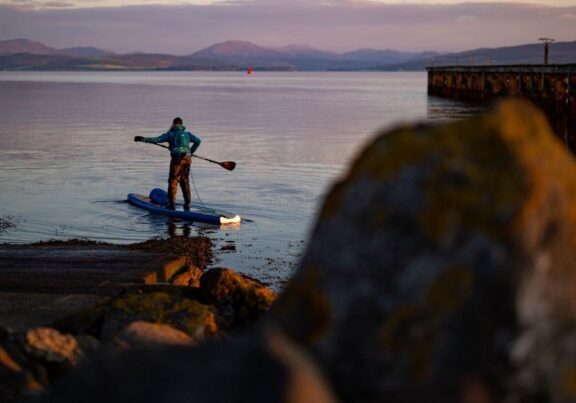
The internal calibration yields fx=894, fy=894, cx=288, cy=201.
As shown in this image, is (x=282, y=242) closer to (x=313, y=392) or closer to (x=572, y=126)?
(x=313, y=392)

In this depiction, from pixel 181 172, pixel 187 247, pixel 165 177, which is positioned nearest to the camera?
pixel 187 247

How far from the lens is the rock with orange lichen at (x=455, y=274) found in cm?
370

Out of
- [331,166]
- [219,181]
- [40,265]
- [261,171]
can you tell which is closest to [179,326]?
[40,265]

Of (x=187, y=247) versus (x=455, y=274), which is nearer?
(x=455, y=274)

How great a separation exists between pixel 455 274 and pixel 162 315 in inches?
135

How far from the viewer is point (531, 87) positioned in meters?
65.7

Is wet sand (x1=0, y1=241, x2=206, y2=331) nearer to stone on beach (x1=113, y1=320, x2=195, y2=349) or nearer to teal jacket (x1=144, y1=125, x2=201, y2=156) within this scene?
stone on beach (x1=113, y1=320, x2=195, y2=349)

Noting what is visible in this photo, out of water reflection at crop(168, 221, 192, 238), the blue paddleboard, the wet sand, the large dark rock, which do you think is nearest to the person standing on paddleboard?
the blue paddleboard

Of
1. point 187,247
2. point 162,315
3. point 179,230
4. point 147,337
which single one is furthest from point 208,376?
point 179,230

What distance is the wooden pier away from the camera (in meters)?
53.2

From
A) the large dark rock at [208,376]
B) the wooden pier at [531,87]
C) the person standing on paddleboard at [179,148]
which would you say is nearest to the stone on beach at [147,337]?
the large dark rock at [208,376]

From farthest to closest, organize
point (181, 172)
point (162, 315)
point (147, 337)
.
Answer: point (181, 172) → point (162, 315) → point (147, 337)

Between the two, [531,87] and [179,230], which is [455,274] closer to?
[179,230]

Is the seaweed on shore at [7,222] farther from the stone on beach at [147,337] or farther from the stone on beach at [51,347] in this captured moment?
the stone on beach at [147,337]
